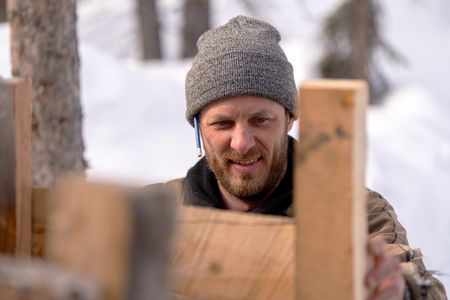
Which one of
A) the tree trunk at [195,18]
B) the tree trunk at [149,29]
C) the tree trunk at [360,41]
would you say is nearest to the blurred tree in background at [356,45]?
the tree trunk at [360,41]

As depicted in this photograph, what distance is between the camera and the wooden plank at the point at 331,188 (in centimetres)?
138

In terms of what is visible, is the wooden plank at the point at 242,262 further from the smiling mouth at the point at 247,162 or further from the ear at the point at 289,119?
the ear at the point at 289,119

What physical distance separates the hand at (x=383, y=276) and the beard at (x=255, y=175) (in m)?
1.14

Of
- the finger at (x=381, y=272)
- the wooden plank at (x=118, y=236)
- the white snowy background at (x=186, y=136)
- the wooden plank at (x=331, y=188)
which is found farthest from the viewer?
the white snowy background at (x=186, y=136)

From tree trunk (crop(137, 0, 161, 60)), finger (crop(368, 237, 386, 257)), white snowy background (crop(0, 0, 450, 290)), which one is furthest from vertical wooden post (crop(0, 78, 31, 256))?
tree trunk (crop(137, 0, 161, 60))

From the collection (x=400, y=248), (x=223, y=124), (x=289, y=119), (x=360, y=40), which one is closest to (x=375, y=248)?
(x=400, y=248)

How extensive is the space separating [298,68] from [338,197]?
1067cm

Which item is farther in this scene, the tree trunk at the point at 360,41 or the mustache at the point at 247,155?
the tree trunk at the point at 360,41

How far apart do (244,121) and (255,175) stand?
179 mm

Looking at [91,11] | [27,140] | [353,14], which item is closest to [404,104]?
[353,14]

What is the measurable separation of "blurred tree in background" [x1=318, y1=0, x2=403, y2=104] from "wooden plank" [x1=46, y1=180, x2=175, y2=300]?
10559 millimetres

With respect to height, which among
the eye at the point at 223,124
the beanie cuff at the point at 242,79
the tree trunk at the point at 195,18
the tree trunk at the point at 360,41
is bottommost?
the eye at the point at 223,124

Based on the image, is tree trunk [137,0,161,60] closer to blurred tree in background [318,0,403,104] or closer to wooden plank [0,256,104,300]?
blurred tree in background [318,0,403,104]

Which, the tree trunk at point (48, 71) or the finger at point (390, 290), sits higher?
the tree trunk at point (48, 71)
